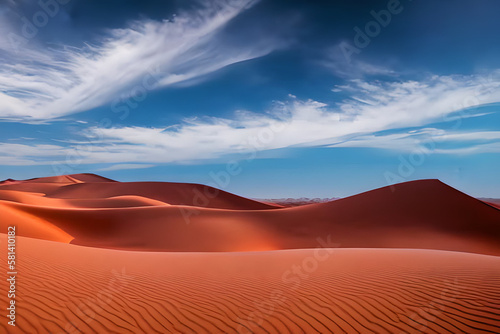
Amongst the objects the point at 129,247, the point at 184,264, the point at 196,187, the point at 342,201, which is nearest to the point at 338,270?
the point at 184,264

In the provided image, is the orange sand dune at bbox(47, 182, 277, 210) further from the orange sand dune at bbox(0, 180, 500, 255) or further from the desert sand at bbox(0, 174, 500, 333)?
the desert sand at bbox(0, 174, 500, 333)

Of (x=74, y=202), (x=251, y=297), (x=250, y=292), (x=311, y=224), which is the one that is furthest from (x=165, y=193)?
(x=251, y=297)

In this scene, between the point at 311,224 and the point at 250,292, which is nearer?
the point at 250,292

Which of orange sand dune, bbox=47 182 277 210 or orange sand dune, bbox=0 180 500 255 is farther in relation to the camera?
orange sand dune, bbox=47 182 277 210

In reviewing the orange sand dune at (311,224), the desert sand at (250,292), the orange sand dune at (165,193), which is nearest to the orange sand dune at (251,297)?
the desert sand at (250,292)

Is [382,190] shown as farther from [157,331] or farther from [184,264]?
[157,331]

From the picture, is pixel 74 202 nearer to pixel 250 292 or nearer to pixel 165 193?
pixel 165 193

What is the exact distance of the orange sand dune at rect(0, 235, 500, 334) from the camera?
4.82 m

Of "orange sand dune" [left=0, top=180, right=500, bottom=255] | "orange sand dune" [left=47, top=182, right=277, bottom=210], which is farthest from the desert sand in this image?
"orange sand dune" [left=47, top=182, right=277, bottom=210]

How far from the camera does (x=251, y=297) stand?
6.08m

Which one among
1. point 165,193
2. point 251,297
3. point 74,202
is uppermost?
point 165,193

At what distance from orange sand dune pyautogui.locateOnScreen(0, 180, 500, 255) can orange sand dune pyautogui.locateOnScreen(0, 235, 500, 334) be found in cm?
1215

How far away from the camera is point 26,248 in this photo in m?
8.63

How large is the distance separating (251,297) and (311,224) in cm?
1938
